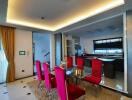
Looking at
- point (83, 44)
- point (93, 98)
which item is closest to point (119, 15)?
point (93, 98)

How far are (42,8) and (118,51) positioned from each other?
565 centimetres

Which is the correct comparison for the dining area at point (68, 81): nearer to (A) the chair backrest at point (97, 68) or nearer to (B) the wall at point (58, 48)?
(A) the chair backrest at point (97, 68)

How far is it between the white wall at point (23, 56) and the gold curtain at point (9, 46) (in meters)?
0.24

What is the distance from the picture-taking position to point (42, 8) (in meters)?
3.23

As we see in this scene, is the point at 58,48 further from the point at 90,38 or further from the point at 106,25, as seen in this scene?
the point at 90,38

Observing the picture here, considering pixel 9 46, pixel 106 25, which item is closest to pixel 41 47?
pixel 9 46

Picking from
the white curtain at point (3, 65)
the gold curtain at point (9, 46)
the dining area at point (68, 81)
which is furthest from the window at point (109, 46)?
the white curtain at point (3, 65)

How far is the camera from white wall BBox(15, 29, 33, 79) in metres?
4.84

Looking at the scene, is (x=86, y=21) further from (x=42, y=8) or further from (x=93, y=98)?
(x=93, y=98)

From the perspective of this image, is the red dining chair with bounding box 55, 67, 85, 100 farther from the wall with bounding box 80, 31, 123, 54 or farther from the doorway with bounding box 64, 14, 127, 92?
the wall with bounding box 80, 31, 123, 54

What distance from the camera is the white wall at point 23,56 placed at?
484cm

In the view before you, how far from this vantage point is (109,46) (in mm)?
7090

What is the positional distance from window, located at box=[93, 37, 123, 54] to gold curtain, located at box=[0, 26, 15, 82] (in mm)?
5834

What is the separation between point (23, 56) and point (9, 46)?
0.86m
